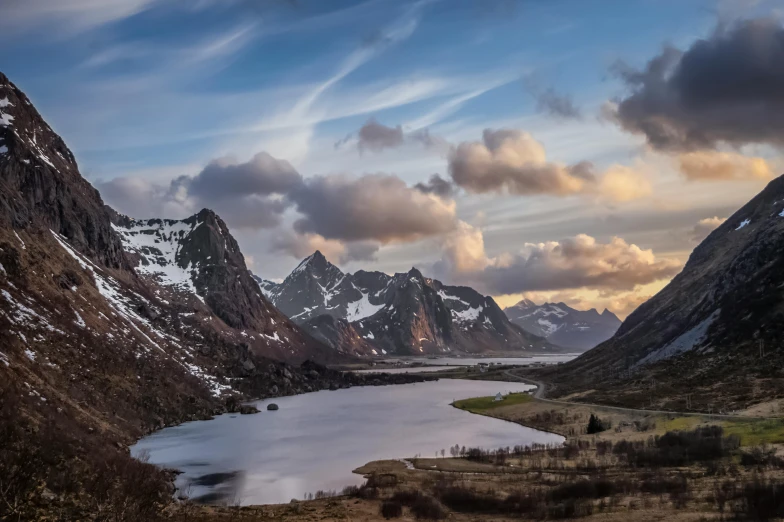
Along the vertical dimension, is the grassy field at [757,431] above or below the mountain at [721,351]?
below

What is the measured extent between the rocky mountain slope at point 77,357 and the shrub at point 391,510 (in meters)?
18.7

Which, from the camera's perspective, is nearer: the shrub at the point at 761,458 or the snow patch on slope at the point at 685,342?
the shrub at the point at 761,458

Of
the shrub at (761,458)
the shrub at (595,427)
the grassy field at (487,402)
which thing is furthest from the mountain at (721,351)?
the shrub at (761,458)

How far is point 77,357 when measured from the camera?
9462 cm

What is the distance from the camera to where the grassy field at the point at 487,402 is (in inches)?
5857

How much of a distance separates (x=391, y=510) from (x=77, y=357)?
219ft

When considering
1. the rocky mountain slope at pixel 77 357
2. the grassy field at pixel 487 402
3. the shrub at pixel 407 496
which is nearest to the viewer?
the rocky mountain slope at pixel 77 357

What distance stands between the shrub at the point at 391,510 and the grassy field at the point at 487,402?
93.4 m

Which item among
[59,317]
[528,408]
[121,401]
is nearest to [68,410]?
[121,401]

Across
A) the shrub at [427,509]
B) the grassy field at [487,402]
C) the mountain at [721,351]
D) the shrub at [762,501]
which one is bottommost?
the shrub at [427,509]

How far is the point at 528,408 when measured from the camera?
13862cm

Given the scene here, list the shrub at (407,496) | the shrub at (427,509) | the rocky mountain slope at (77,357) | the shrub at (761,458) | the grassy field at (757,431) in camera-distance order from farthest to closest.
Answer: the grassy field at (757,431)
the shrub at (761,458)
the shrub at (407,496)
the shrub at (427,509)
the rocky mountain slope at (77,357)

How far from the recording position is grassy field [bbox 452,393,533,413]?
149m

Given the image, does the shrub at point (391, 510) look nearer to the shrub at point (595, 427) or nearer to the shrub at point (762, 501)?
the shrub at point (762, 501)
